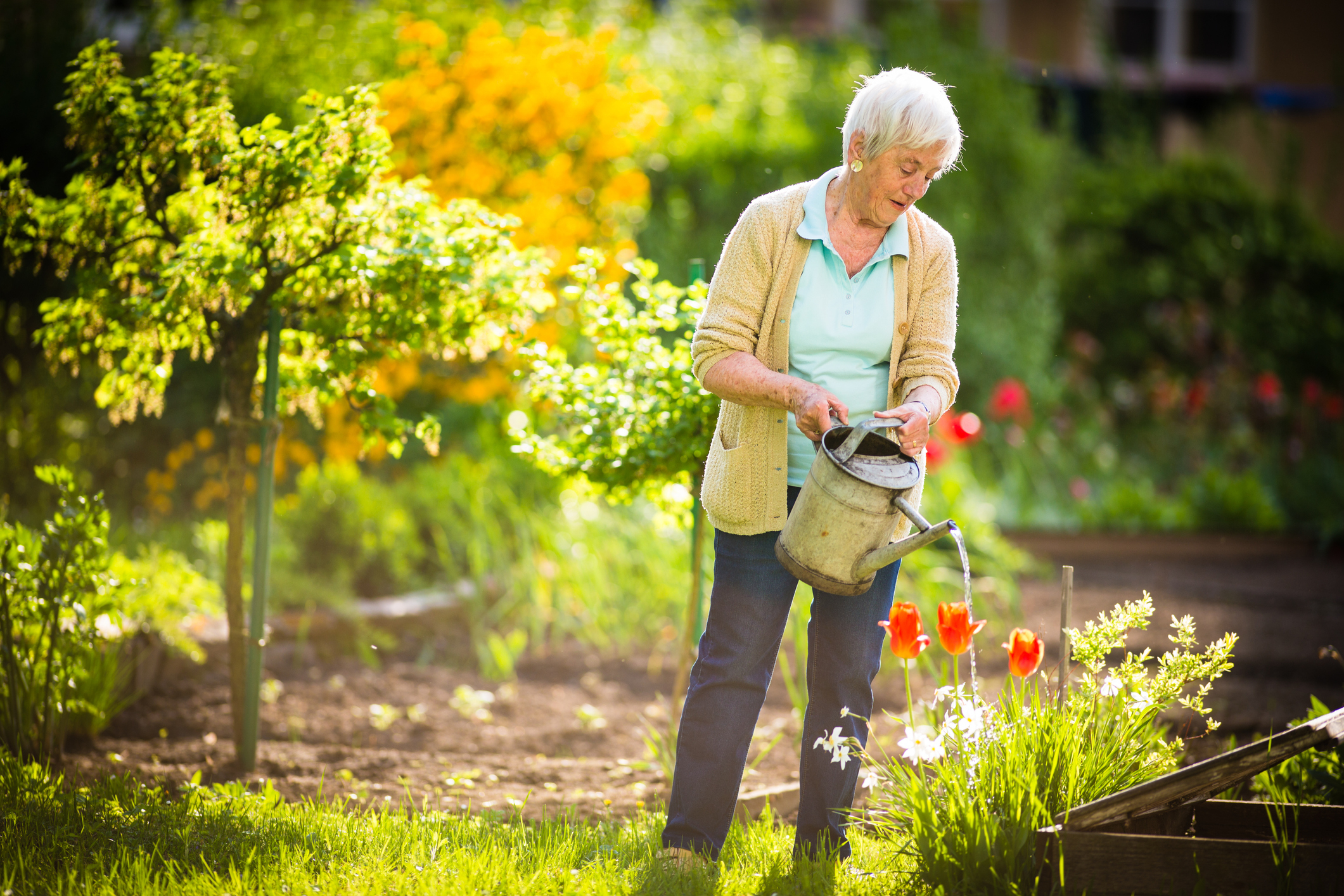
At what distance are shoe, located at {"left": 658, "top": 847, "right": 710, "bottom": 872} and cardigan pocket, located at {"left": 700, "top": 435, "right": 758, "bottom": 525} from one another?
70 centimetres

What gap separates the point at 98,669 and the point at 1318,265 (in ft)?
31.5

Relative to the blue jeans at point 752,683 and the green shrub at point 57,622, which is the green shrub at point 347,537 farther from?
the blue jeans at point 752,683

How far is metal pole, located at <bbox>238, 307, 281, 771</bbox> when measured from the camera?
122 inches

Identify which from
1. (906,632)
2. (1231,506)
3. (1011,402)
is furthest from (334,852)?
(1231,506)

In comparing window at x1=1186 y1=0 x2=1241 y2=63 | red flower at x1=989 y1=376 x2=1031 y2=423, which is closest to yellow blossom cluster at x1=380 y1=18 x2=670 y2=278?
red flower at x1=989 y1=376 x2=1031 y2=423

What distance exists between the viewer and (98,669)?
331 centimetres

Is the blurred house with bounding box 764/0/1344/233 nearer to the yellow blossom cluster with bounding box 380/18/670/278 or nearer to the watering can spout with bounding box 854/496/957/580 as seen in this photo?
the yellow blossom cluster with bounding box 380/18/670/278

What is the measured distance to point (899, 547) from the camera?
218 centimetres

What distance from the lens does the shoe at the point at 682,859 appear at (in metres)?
2.36

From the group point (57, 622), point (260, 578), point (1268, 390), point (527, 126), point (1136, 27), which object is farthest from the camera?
point (1136, 27)

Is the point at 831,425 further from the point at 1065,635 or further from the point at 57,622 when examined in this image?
the point at 57,622

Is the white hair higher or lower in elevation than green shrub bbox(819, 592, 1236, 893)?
higher

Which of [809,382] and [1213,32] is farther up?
[1213,32]

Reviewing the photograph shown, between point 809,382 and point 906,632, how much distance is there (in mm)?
536
